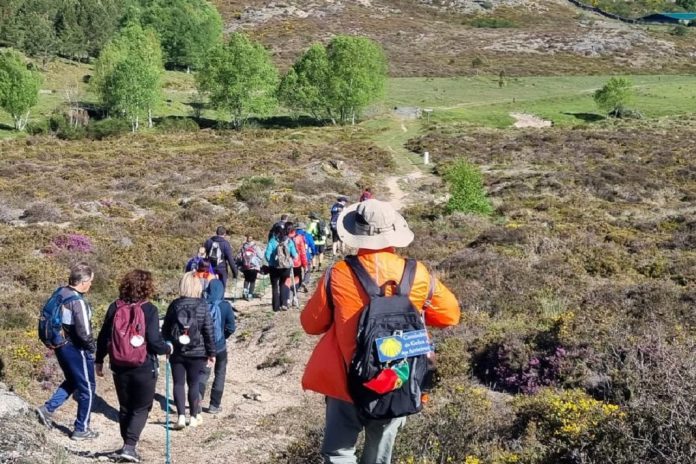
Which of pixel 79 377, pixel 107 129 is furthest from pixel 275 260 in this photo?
pixel 107 129

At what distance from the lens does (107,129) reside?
185 feet

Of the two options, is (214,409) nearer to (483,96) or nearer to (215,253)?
(215,253)

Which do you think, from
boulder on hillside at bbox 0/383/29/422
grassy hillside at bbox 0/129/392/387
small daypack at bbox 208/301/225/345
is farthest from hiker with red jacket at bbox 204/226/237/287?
boulder on hillside at bbox 0/383/29/422

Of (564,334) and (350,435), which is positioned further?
(564,334)

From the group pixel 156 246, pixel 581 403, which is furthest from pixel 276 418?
pixel 156 246

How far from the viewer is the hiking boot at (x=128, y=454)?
6539 millimetres

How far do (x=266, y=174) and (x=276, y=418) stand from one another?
2734cm

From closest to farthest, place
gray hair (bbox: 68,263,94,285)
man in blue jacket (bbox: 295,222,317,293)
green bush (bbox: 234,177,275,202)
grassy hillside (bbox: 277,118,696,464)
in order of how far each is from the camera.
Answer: grassy hillside (bbox: 277,118,696,464) → gray hair (bbox: 68,263,94,285) → man in blue jacket (bbox: 295,222,317,293) → green bush (bbox: 234,177,275,202)

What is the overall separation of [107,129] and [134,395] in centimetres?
5386

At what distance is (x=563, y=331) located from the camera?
8836 mm

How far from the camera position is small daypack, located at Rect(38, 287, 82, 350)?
670cm

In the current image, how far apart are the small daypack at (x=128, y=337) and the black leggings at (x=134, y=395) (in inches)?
5.0

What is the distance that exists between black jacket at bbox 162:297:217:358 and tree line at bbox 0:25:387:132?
183ft

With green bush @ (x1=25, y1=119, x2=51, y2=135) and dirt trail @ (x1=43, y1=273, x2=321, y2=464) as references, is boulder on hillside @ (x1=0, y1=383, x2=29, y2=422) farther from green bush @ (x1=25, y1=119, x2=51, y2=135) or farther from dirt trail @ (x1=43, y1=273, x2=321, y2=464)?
green bush @ (x1=25, y1=119, x2=51, y2=135)
